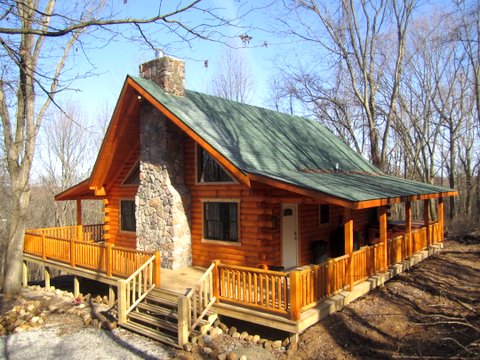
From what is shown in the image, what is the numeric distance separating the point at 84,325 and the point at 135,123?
264 inches

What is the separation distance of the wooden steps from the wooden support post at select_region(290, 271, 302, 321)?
6.70 ft

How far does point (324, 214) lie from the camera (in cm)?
1380

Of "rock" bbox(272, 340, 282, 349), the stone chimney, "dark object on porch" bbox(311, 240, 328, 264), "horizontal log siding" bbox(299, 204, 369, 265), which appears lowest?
"rock" bbox(272, 340, 282, 349)

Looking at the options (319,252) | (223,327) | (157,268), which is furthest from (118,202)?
(223,327)

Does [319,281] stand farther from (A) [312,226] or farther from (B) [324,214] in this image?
(B) [324,214]

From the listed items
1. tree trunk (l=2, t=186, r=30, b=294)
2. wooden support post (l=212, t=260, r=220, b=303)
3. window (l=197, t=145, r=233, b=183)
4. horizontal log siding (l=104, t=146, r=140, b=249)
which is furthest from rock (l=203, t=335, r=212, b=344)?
tree trunk (l=2, t=186, r=30, b=294)

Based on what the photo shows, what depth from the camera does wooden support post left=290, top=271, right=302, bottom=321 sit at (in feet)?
24.7

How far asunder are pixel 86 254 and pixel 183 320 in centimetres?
590

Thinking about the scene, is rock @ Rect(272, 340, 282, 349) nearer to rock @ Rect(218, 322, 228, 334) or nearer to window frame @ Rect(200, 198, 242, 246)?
rock @ Rect(218, 322, 228, 334)

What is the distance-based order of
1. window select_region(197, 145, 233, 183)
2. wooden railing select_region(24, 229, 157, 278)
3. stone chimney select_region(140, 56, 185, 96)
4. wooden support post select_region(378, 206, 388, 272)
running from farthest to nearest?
stone chimney select_region(140, 56, 185, 96) < window select_region(197, 145, 233, 183) < wooden railing select_region(24, 229, 157, 278) < wooden support post select_region(378, 206, 388, 272)

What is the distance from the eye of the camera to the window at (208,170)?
1202 cm

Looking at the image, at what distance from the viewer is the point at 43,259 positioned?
48.1ft

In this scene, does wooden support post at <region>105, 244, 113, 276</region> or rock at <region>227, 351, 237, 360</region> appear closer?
rock at <region>227, 351, 237, 360</region>

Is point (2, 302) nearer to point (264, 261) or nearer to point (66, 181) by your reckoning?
point (264, 261)
